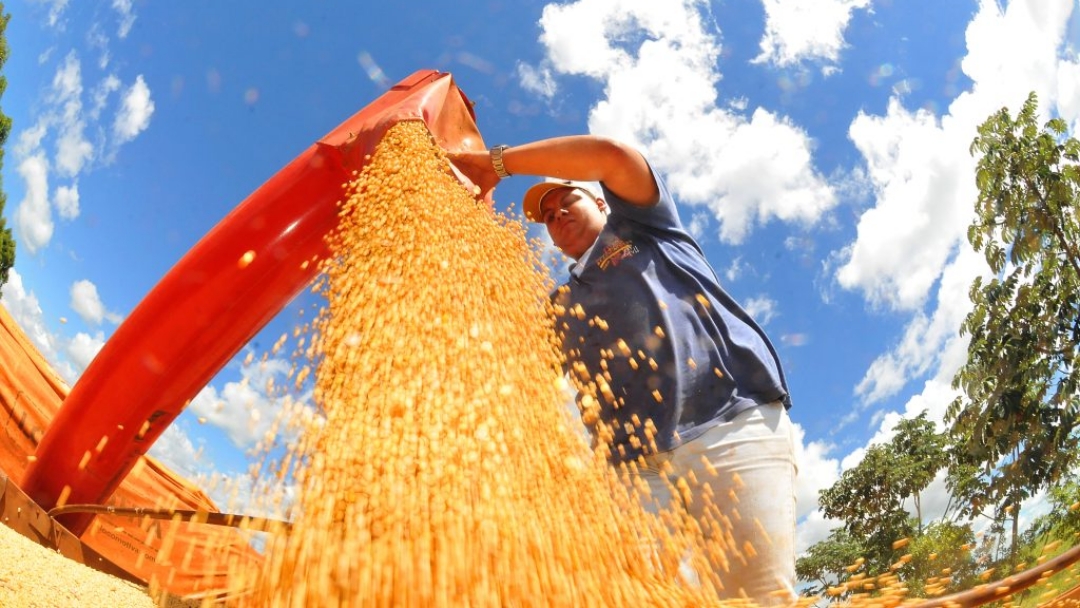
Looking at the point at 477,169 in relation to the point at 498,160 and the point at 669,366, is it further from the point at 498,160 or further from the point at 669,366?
the point at 669,366

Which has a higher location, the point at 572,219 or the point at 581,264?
the point at 572,219

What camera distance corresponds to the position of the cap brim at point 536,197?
9.21ft

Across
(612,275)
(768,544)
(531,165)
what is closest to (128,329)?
(531,165)

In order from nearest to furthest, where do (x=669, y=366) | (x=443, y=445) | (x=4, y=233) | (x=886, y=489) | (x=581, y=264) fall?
(x=443, y=445) < (x=669, y=366) < (x=581, y=264) < (x=4, y=233) < (x=886, y=489)

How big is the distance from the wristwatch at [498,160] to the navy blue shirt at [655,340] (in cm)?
47

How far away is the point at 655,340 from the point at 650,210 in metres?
0.52

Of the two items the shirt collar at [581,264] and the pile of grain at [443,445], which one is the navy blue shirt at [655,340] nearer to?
the shirt collar at [581,264]

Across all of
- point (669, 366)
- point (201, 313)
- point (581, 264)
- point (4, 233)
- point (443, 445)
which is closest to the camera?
point (443, 445)

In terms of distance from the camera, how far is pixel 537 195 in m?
2.87

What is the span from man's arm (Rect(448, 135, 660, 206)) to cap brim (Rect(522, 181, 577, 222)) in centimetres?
10

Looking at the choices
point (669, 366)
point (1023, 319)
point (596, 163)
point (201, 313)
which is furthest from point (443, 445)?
point (1023, 319)

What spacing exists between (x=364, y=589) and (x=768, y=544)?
46.9 inches

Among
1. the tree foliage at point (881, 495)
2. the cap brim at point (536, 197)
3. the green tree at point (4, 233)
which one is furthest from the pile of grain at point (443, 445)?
the tree foliage at point (881, 495)

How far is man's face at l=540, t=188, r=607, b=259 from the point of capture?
2.79 metres
